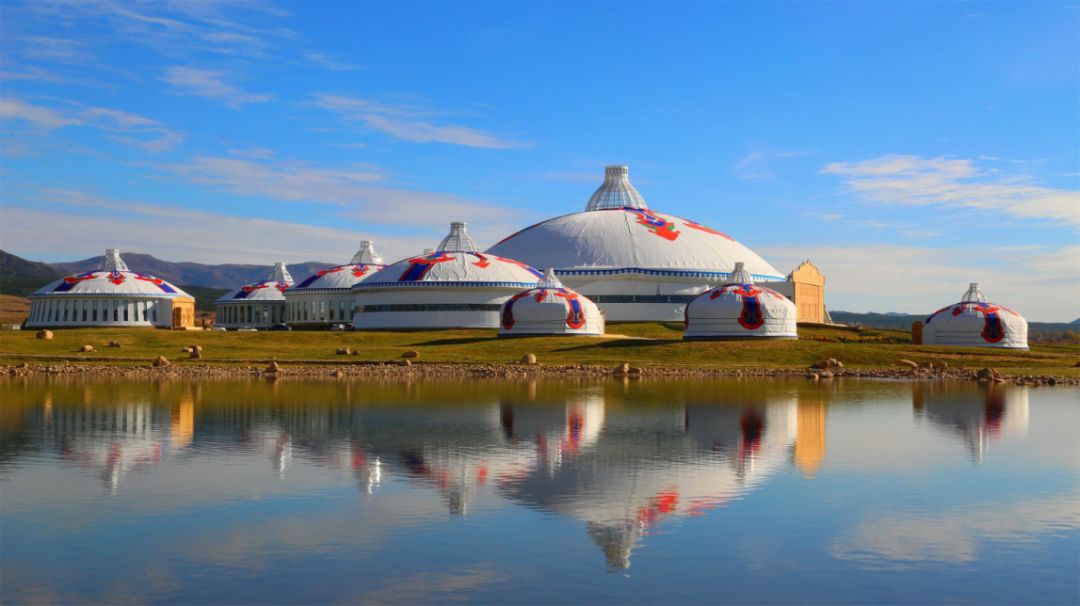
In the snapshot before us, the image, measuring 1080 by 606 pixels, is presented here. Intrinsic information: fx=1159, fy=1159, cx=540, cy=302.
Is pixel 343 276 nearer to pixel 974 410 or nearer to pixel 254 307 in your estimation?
pixel 254 307

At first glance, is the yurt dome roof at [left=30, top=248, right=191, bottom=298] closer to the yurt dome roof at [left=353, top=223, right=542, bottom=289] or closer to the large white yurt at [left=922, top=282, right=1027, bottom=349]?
the yurt dome roof at [left=353, top=223, right=542, bottom=289]

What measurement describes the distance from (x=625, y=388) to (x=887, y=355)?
2646 cm

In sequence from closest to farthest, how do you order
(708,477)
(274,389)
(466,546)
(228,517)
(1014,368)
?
(466,546), (228,517), (708,477), (274,389), (1014,368)

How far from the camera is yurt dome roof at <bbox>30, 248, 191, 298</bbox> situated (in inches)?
4284

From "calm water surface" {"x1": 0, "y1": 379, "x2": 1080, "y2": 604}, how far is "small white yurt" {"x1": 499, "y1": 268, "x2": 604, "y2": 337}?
4468cm

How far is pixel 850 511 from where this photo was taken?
2156cm

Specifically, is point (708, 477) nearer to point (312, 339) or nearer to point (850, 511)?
point (850, 511)

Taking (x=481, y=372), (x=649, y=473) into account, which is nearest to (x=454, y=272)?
(x=481, y=372)

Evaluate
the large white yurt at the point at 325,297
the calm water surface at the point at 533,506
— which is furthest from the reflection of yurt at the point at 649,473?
the large white yurt at the point at 325,297

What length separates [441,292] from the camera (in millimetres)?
97062

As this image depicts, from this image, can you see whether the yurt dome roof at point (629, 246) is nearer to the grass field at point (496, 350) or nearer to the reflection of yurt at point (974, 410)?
the grass field at point (496, 350)

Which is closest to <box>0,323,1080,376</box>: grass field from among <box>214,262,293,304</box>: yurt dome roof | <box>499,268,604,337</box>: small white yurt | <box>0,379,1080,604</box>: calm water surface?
<box>499,268,604,337</box>: small white yurt

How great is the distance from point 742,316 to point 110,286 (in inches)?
2419

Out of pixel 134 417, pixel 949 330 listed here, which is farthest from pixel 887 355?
pixel 134 417
